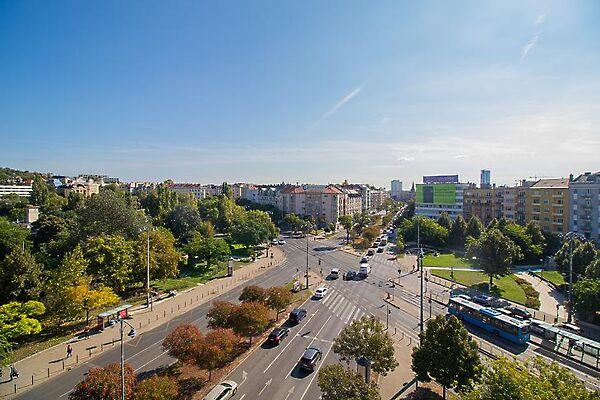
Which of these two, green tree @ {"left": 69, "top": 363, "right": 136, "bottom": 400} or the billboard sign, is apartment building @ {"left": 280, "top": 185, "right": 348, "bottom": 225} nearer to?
the billboard sign

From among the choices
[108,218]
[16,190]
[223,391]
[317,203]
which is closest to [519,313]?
[223,391]

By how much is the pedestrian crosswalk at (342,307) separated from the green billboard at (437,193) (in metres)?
70.3

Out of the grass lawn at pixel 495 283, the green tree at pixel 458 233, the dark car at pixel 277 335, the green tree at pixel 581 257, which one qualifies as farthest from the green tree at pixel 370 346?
the green tree at pixel 458 233

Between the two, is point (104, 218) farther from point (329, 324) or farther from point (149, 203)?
point (149, 203)

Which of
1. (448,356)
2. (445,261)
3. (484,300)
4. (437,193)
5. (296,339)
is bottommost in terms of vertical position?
(296,339)

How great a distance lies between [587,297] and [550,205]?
164 ft

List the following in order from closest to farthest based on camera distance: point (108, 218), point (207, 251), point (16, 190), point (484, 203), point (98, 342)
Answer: point (98, 342), point (108, 218), point (207, 251), point (484, 203), point (16, 190)

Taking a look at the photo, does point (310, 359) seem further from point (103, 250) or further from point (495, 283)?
point (495, 283)

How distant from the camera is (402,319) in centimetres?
3609

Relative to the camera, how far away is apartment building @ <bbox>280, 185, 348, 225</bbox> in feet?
390

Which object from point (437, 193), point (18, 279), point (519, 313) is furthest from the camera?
point (437, 193)

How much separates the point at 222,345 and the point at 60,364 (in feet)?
47.8

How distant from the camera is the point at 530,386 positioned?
1370 cm

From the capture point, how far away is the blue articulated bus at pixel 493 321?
29.9 m
